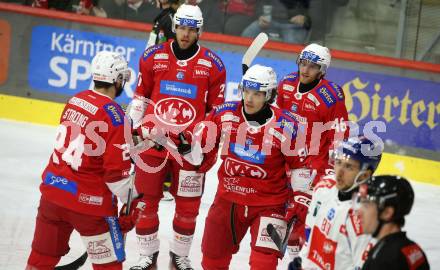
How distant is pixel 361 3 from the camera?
32.3ft

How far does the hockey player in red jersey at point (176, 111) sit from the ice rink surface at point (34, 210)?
0.32m

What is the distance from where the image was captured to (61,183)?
505cm

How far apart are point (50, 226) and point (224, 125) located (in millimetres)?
1220

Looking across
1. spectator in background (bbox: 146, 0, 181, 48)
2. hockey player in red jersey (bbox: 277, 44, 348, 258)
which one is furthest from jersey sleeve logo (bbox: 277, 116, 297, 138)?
spectator in background (bbox: 146, 0, 181, 48)

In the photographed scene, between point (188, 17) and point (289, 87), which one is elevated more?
point (188, 17)

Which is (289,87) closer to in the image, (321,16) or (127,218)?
(127,218)

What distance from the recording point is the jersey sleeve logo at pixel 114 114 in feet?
16.2

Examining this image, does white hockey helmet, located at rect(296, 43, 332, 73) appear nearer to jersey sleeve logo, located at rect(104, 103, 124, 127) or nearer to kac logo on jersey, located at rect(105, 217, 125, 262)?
jersey sleeve logo, located at rect(104, 103, 124, 127)

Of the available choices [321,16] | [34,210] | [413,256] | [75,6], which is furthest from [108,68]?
[75,6]

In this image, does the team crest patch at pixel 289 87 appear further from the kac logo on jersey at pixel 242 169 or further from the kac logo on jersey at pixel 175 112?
the kac logo on jersey at pixel 242 169

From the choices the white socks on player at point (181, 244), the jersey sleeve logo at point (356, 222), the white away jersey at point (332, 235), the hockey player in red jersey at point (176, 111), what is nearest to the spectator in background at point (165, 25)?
the hockey player in red jersey at point (176, 111)

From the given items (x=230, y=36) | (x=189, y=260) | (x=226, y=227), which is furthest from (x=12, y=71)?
(x=226, y=227)

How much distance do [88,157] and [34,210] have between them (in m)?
2.83

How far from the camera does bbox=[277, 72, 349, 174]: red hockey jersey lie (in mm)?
6453
